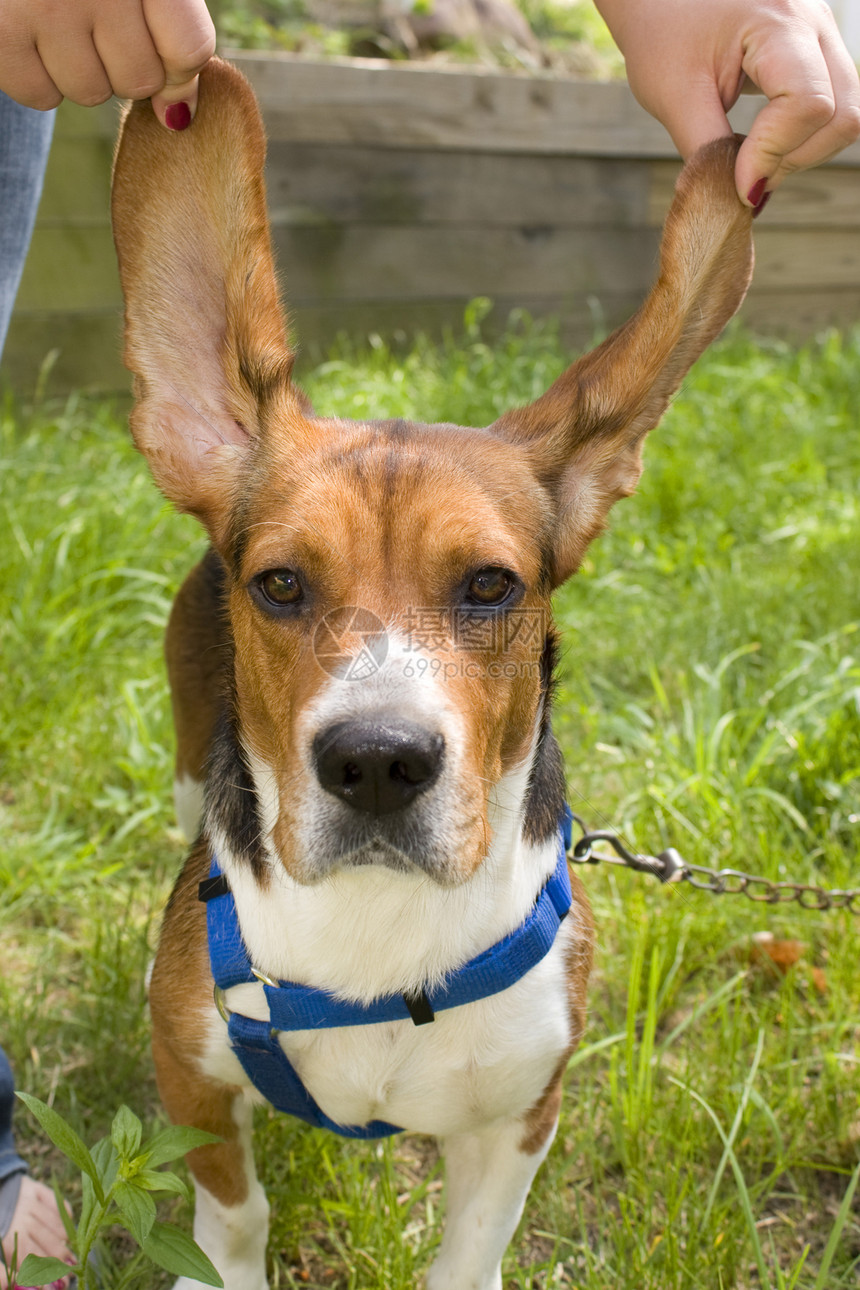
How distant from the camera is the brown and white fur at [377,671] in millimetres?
1861

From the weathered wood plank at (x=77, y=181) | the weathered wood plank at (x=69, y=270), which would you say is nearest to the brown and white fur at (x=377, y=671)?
the weathered wood plank at (x=69, y=270)

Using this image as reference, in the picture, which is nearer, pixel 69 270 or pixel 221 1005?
pixel 221 1005

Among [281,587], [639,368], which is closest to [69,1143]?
[281,587]

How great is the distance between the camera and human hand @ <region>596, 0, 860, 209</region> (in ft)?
6.14

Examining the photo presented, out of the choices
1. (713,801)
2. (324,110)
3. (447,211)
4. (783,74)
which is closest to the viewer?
(783,74)

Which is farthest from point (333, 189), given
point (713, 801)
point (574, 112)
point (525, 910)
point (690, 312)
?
point (525, 910)

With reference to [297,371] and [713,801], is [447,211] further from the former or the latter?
[713,801]

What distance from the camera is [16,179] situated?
244cm

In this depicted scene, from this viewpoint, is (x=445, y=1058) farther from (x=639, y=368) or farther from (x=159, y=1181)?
(x=639, y=368)

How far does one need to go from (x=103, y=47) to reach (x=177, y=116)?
162mm

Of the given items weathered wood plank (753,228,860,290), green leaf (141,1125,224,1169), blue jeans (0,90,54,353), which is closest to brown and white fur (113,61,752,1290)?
green leaf (141,1125,224,1169)

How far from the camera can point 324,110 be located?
6422mm

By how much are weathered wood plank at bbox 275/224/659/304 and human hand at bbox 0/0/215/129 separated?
488 cm

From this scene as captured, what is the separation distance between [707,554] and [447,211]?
313 centimetres
